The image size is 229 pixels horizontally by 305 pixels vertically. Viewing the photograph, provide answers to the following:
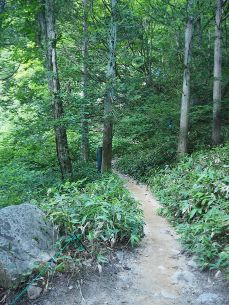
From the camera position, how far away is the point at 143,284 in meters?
4.41

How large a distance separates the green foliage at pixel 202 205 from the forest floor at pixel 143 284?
33 cm

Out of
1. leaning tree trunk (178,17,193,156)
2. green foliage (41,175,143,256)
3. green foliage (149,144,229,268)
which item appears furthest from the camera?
leaning tree trunk (178,17,193,156)

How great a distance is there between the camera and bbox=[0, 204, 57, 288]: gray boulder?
13.3 ft

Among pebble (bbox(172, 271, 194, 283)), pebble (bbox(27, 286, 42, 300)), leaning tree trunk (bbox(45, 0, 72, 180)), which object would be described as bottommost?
pebble (bbox(27, 286, 42, 300))

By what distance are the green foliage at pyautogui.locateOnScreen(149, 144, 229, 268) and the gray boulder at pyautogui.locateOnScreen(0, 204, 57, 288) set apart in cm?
253

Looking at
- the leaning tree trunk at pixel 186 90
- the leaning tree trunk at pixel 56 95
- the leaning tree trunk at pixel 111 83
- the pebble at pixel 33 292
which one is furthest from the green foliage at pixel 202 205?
the leaning tree trunk at pixel 56 95

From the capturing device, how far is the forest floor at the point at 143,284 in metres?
4.01

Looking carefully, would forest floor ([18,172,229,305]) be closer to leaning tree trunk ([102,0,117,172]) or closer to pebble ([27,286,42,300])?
pebble ([27,286,42,300])

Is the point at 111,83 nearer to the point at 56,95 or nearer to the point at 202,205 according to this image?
the point at 56,95

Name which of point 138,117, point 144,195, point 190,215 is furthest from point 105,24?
point 190,215

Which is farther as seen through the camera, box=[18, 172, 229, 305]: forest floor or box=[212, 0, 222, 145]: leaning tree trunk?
box=[212, 0, 222, 145]: leaning tree trunk

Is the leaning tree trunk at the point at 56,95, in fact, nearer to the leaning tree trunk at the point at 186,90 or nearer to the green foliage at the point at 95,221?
the green foliage at the point at 95,221

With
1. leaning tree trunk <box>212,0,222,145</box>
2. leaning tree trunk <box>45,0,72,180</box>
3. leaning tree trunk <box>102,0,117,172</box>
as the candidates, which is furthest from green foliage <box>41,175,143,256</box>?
leaning tree trunk <box>212,0,222,145</box>

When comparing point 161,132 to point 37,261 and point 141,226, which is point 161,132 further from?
point 37,261
